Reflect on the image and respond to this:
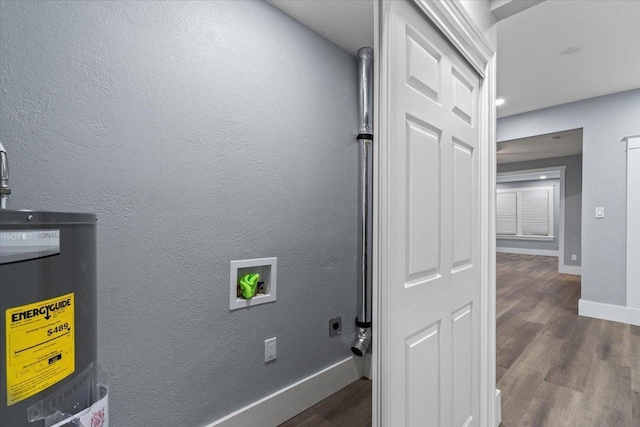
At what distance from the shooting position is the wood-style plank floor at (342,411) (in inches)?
72.1

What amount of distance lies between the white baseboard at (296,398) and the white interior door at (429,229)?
3.00ft

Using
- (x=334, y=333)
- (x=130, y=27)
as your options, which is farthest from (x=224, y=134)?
(x=334, y=333)

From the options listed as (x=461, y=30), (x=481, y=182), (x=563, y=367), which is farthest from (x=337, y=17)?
(x=563, y=367)

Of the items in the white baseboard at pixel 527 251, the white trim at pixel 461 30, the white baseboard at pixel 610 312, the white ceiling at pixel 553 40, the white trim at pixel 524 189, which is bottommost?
the white baseboard at pixel 527 251

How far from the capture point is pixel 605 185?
367 cm

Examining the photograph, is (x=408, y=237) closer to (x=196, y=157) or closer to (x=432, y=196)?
(x=432, y=196)

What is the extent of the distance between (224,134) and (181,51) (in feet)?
1.35

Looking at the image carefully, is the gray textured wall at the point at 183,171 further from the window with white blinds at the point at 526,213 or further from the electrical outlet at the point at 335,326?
the window with white blinds at the point at 526,213

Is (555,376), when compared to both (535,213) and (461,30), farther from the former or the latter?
(535,213)

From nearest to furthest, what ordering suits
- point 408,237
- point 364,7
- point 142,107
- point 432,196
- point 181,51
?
point 408,237, point 432,196, point 142,107, point 181,51, point 364,7

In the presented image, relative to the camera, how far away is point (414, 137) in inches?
43.5

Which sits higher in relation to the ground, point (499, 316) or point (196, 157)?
point (196, 157)

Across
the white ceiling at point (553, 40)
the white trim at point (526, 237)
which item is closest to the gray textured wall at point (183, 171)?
the white ceiling at point (553, 40)

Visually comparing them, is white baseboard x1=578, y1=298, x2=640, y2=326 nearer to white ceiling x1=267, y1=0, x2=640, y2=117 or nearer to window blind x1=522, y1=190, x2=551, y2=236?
white ceiling x1=267, y1=0, x2=640, y2=117
